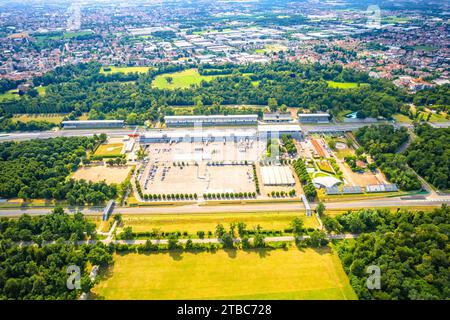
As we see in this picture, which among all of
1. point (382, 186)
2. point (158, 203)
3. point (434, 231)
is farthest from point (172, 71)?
point (434, 231)

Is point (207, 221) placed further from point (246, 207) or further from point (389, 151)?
point (389, 151)

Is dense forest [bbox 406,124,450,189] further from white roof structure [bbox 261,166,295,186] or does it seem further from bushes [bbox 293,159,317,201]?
white roof structure [bbox 261,166,295,186]

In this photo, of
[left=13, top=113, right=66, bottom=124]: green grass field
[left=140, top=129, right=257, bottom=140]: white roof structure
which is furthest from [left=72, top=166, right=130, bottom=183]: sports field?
[left=13, top=113, right=66, bottom=124]: green grass field

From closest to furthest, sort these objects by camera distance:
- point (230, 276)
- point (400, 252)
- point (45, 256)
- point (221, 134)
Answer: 1. point (400, 252)
2. point (230, 276)
3. point (45, 256)
4. point (221, 134)

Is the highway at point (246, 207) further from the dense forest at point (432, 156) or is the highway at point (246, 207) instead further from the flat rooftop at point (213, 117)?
the flat rooftop at point (213, 117)

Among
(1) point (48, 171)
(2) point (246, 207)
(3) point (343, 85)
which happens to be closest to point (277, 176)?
(2) point (246, 207)

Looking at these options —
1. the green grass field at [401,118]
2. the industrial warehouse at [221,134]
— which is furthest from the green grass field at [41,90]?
the green grass field at [401,118]

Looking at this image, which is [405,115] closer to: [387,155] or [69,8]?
[387,155]
